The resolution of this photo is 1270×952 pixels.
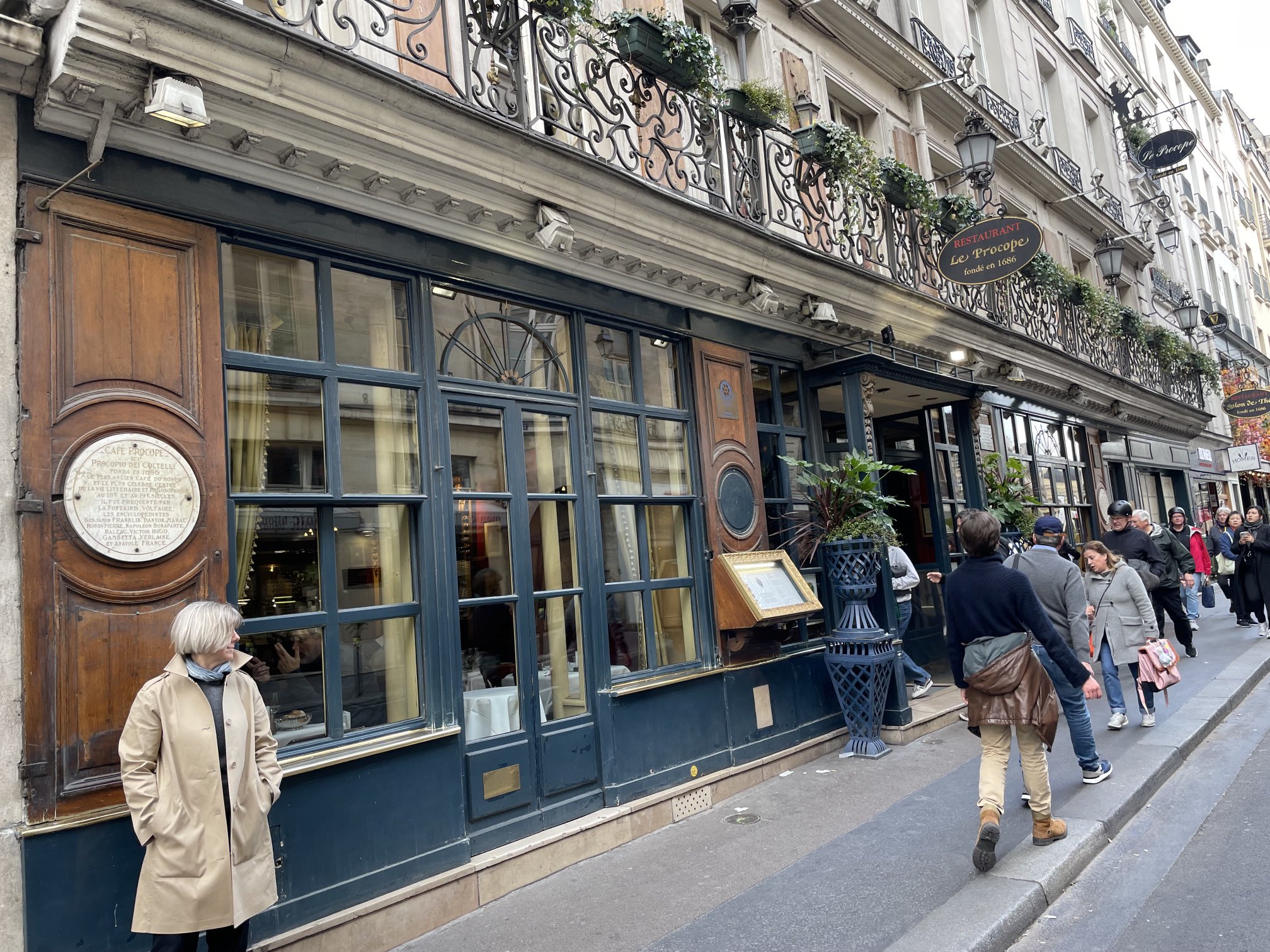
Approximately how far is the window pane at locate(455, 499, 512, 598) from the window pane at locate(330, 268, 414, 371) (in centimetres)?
94

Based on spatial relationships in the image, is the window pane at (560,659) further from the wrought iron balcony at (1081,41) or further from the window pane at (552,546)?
the wrought iron balcony at (1081,41)

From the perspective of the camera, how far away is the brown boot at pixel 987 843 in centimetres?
414

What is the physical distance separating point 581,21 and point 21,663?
5.66 metres

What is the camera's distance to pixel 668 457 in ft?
21.7

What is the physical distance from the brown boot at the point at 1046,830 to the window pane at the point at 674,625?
2576 millimetres

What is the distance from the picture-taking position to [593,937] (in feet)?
13.3

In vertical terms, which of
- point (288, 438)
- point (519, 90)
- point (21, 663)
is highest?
point (519, 90)

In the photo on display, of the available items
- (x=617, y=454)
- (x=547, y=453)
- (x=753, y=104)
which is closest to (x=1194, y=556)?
(x=753, y=104)

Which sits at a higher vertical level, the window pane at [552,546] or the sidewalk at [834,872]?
A: the window pane at [552,546]

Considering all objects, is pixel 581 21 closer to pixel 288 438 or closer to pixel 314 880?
pixel 288 438

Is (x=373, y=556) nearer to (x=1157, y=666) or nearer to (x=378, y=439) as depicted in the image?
(x=378, y=439)

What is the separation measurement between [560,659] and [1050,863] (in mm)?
2931

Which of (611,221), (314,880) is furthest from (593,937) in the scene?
(611,221)

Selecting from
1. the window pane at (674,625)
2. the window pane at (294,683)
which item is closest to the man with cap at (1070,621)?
the window pane at (674,625)
